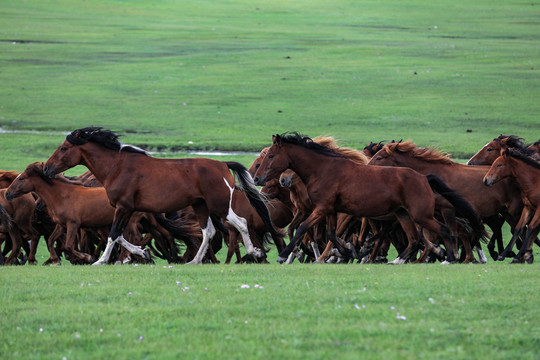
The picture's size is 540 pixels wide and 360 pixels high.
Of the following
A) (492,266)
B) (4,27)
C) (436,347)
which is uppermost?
(436,347)

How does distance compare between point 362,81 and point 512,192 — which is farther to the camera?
point 362,81

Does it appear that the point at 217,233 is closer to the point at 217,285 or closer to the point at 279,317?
the point at 217,285

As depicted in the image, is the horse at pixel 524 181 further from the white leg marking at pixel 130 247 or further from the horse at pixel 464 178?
the white leg marking at pixel 130 247

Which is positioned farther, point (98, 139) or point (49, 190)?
point (49, 190)

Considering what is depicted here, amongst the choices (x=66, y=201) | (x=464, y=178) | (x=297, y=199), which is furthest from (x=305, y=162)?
(x=66, y=201)

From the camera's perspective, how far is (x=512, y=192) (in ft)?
46.1

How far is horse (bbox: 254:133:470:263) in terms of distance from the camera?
1257cm

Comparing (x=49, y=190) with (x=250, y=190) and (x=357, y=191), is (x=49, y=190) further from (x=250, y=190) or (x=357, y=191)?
(x=357, y=191)

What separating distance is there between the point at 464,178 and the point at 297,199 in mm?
2633

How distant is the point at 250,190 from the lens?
546 inches

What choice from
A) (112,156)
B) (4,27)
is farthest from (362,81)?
(112,156)

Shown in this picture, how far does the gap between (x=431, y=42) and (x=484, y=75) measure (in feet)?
34.1

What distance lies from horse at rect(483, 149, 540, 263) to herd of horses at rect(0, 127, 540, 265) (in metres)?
0.02

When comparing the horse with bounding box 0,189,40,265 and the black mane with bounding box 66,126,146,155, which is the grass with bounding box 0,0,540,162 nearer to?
the horse with bounding box 0,189,40,265
